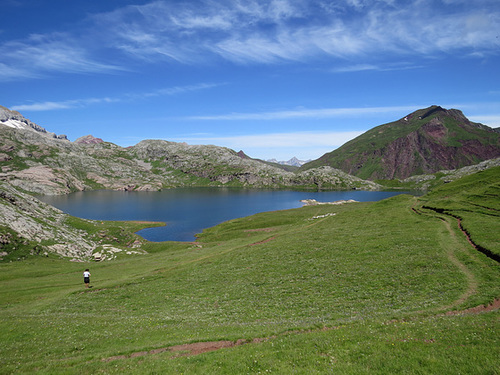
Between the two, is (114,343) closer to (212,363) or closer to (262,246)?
(212,363)

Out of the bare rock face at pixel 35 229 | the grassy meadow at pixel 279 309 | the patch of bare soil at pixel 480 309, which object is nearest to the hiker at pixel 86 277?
the grassy meadow at pixel 279 309

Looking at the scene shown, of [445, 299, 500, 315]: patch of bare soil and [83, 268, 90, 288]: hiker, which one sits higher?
[445, 299, 500, 315]: patch of bare soil

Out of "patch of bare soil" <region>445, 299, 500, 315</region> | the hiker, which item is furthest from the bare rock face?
"patch of bare soil" <region>445, 299, 500, 315</region>

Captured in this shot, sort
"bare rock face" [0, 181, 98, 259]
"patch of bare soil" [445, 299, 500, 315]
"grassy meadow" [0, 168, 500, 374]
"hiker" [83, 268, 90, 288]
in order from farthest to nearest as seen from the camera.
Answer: "bare rock face" [0, 181, 98, 259]
"hiker" [83, 268, 90, 288]
"patch of bare soil" [445, 299, 500, 315]
"grassy meadow" [0, 168, 500, 374]

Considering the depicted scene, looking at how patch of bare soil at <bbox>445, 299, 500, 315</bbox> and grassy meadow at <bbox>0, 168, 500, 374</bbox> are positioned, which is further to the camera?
patch of bare soil at <bbox>445, 299, 500, 315</bbox>

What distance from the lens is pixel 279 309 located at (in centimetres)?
3141

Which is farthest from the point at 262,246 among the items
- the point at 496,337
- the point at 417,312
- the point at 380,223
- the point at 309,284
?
the point at 496,337

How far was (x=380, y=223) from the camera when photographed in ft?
227

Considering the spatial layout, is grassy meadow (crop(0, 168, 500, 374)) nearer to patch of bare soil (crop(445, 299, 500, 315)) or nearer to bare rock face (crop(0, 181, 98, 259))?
patch of bare soil (crop(445, 299, 500, 315))

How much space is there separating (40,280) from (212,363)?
48.4 meters

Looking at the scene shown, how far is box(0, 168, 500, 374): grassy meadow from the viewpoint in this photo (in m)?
17.8

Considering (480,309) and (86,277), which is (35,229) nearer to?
(86,277)

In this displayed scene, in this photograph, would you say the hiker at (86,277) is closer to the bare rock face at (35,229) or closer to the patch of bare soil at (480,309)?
the bare rock face at (35,229)

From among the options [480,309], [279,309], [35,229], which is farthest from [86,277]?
[480,309]
